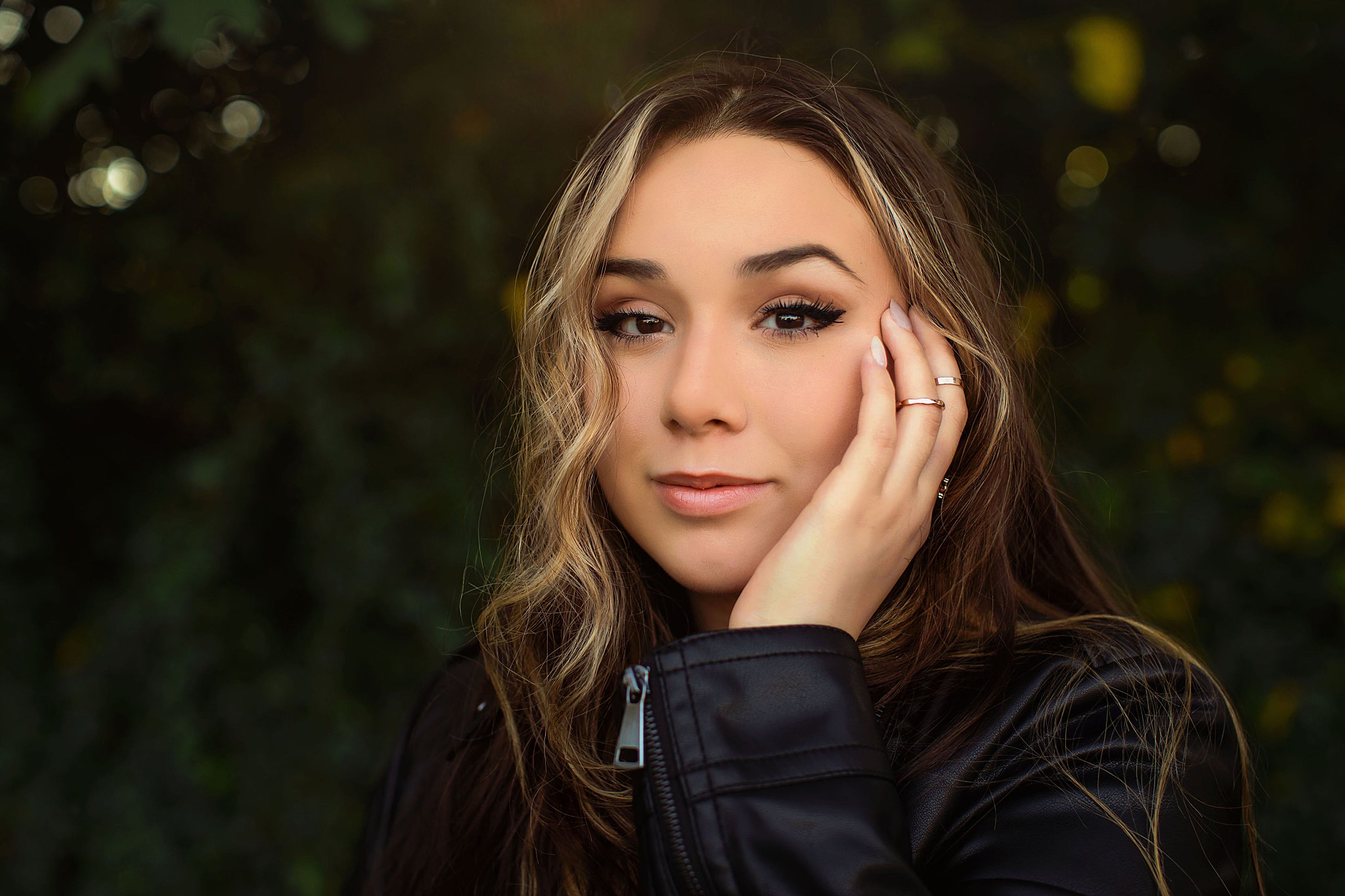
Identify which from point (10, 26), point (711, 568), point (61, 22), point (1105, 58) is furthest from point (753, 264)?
point (10, 26)

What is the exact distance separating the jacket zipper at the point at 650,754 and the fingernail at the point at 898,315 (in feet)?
2.48

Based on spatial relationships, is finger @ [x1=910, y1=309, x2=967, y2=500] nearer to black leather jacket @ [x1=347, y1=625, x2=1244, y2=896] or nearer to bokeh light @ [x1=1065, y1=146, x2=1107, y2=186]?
black leather jacket @ [x1=347, y1=625, x2=1244, y2=896]

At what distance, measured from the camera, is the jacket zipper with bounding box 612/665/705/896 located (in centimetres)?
122

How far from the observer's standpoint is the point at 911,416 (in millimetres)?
1604

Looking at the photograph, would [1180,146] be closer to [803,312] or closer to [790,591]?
[803,312]

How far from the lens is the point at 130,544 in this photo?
254cm

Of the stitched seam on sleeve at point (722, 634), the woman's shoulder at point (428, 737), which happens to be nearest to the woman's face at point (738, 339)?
the stitched seam on sleeve at point (722, 634)

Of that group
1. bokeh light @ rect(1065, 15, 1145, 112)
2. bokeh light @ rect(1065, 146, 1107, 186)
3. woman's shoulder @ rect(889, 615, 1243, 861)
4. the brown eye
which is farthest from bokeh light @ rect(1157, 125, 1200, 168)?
the brown eye

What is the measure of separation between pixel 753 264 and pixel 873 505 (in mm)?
432

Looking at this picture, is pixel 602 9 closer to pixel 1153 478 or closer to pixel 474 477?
pixel 474 477

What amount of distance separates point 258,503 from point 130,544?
1.10ft

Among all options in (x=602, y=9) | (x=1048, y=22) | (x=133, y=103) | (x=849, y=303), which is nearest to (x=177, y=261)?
(x=133, y=103)

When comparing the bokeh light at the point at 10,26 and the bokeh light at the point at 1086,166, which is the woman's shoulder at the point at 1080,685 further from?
the bokeh light at the point at 10,26

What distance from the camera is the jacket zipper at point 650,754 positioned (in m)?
1.22
